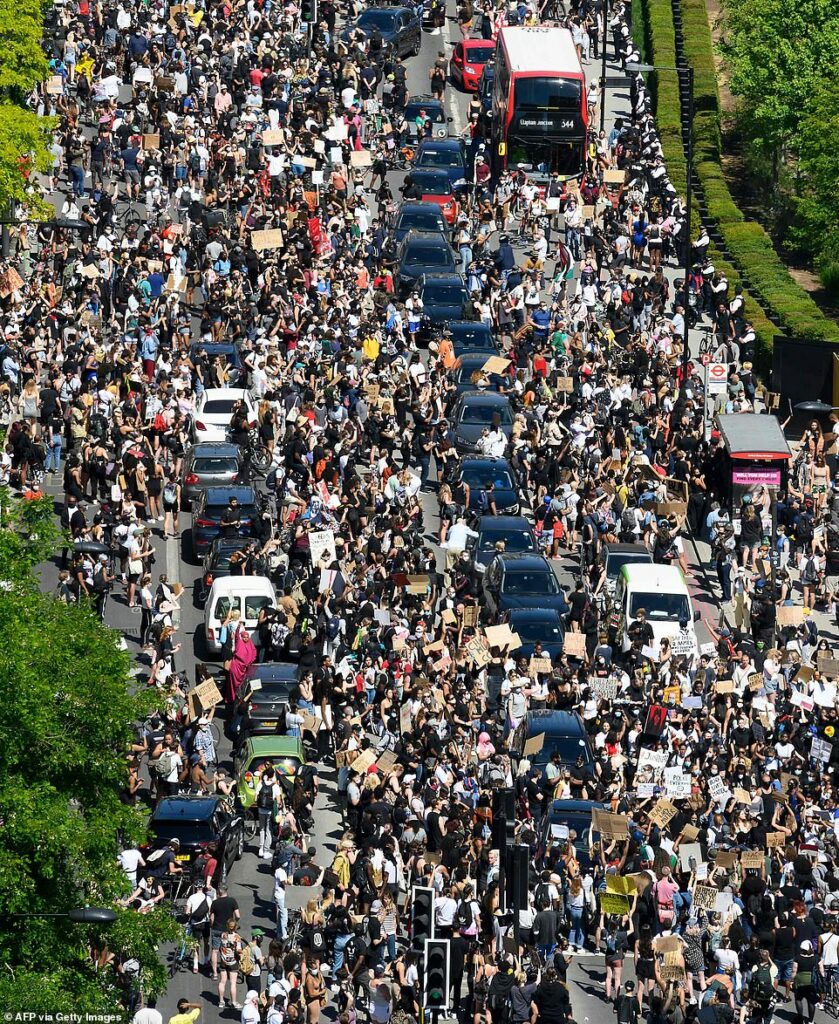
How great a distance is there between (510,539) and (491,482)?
219cm

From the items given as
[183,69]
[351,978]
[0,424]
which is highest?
[183,69]

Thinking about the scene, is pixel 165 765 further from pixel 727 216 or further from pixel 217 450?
pixel 727 216

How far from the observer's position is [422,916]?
36500 millimetres

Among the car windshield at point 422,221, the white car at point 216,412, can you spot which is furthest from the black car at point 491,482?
the car windshield at point 422,221

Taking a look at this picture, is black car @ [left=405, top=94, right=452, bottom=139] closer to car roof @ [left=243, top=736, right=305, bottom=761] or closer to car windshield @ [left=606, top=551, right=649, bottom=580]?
car windshield @ [left=606, top=551, right=649, bottom=580]

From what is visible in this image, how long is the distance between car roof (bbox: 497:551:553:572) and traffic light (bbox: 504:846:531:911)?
953cm

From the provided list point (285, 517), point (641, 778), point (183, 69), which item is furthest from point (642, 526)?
point (183, 69)

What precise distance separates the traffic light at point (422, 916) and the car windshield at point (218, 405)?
55.7 feet

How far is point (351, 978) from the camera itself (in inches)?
1410

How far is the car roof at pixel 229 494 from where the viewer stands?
1897 inches

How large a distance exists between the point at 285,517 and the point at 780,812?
40.8ft

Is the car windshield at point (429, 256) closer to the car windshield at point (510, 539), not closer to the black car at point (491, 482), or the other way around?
the black car at point (491, 482)

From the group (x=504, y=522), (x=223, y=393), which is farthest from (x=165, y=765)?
(x=223, y=393)

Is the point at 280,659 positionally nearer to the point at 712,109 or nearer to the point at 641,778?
the point at 641,778
